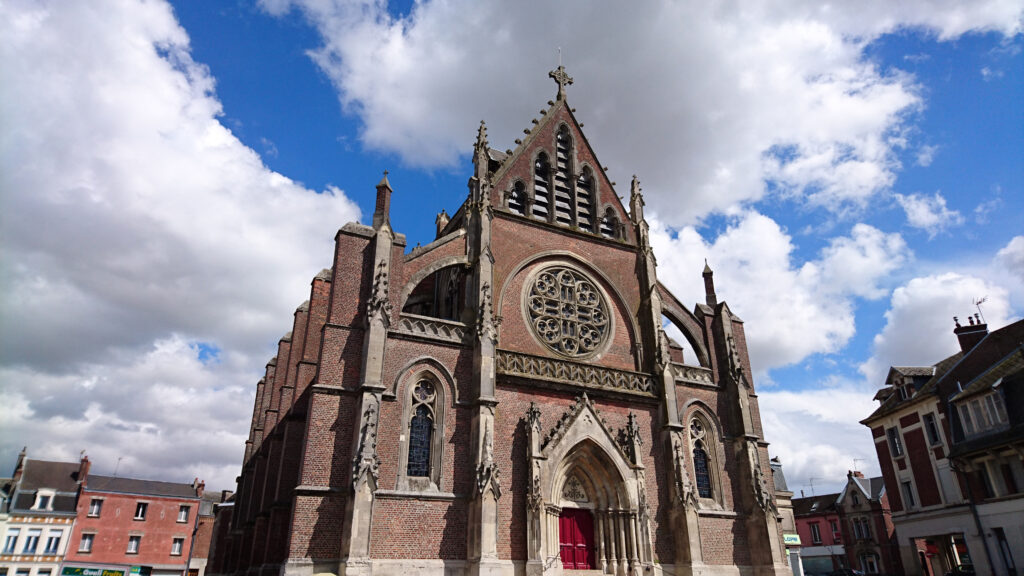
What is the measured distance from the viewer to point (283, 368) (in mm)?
28406

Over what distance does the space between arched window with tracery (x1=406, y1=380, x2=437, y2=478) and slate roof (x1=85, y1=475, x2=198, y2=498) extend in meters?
41.3

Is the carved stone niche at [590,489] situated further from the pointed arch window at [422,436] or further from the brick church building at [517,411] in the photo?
the pointed arch window at [422,436]

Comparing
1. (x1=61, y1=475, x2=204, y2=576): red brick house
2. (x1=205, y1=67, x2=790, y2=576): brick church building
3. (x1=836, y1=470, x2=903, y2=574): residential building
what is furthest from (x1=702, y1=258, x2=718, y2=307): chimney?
(x1=61, y1=475, x2=204, y2=576): red brick house

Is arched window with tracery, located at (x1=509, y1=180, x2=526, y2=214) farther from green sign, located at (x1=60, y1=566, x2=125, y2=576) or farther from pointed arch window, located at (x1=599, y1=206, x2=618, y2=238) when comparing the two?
green sign, located at (x1=60, y1=566, x2=125, y2=576)

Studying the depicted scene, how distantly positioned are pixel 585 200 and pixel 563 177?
1.41m

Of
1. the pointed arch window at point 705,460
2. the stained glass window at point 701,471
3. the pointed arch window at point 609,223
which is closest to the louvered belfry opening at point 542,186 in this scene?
the pointed arch window at point 609,223

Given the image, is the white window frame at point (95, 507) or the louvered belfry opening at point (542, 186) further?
the white window frame at point (95, 507)

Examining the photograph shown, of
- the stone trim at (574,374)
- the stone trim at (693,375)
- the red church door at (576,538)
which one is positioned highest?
the stone trim at (693,375)

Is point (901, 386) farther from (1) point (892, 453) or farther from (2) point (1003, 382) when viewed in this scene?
(2) point (1003, 382)

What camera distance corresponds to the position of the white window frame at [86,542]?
4465 cm

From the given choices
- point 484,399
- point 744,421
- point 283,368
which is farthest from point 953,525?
point 283,368

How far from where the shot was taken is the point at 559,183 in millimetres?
26812

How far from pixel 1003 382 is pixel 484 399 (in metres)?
23.4

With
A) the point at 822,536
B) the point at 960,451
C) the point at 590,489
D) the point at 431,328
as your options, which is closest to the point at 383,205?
the point at 431,328
